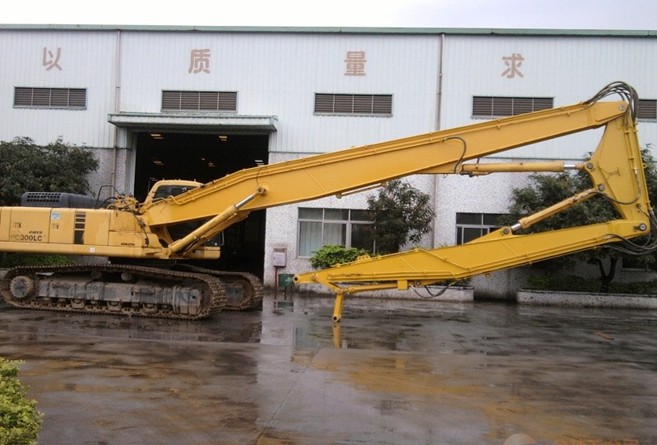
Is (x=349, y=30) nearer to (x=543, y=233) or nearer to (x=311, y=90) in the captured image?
(x=311, y=90)

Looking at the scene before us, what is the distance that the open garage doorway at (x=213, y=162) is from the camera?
25.9 meters

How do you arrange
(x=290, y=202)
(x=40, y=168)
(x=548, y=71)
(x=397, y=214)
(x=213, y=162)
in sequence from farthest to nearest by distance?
1. (x=213, y=162)
2. (x=548, y=71)
3. (x=40, y=168)
4. (x=397, y=214)
5. (x=290, y=202)

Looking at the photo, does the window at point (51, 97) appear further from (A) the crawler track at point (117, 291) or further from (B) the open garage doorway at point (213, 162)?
(A) the crawler track at point (117, 291)

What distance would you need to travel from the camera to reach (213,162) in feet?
110

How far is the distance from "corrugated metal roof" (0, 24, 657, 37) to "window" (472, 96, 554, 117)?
2.16m

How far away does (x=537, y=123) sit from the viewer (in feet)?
36.1

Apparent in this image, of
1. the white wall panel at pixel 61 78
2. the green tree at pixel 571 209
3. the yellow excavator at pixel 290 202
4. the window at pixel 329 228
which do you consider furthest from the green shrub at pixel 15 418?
the white wall panel at pixel 61 78

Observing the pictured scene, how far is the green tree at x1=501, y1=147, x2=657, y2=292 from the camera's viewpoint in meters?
18.1

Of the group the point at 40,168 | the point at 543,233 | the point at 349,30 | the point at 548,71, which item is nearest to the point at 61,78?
the point at 40,168

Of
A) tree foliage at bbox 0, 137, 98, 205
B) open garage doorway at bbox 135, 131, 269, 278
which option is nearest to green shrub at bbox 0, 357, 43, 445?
tree foliage at bbox 0, 137, 98, 205

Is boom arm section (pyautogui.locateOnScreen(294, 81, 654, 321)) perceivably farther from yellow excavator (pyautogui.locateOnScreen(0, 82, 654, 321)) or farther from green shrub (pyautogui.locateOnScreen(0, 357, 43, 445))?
green shrub (pyautogui.locateOnScreen(0, 357, 43, 445))

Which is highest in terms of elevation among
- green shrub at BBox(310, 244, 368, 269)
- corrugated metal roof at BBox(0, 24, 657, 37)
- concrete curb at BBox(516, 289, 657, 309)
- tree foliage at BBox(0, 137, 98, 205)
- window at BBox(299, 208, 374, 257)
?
corrugated metal roof at BBox(0, 24, 657, 37)

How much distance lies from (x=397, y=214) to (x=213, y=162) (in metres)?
16.1

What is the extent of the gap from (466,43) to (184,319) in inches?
549
